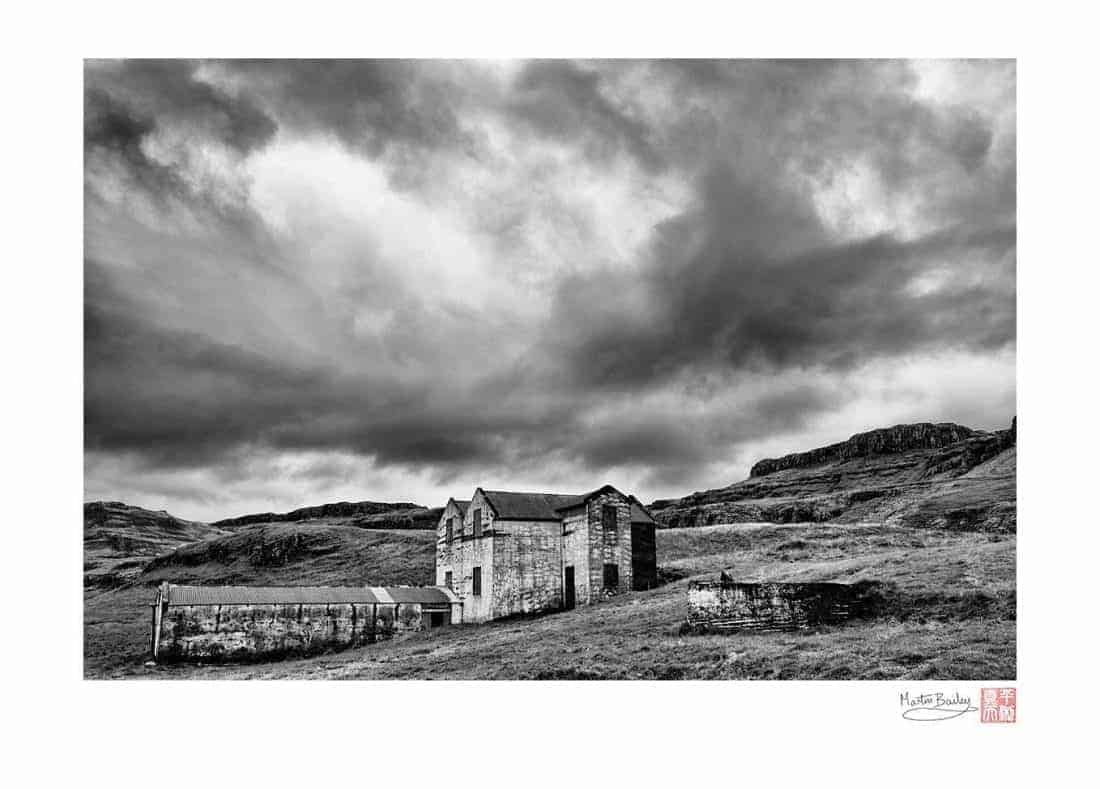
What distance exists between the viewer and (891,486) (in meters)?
108

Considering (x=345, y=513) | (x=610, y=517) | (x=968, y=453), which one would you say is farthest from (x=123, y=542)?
(x=968, y=453)

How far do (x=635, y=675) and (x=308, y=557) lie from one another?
5196 cm

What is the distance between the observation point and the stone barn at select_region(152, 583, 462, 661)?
27.4 m

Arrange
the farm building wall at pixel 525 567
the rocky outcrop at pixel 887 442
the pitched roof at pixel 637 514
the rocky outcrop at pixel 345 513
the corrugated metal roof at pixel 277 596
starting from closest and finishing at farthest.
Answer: the corrugated metal roof at pixel 277 596 < the farm building wall at pixel 525 567 < the pitched roof at pixel 637 514 < the rocky outcrop at pixel 345 513 < the rocky outcrop at pixel 887 442

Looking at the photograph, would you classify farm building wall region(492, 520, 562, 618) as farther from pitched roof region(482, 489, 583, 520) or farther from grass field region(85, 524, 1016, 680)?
grass field region(85, 524, 1016, 680)

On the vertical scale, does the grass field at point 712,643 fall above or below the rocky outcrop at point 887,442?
below

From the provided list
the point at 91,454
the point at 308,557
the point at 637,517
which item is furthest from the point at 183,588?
the point at 308,557

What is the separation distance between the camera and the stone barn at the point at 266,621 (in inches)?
1077

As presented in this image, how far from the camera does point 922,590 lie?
21.7 metres
